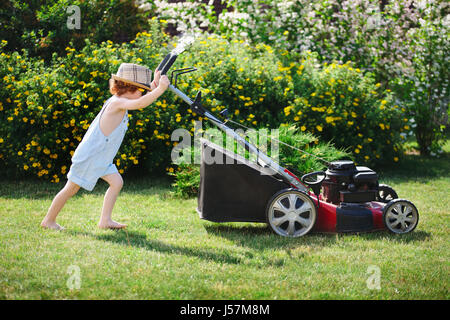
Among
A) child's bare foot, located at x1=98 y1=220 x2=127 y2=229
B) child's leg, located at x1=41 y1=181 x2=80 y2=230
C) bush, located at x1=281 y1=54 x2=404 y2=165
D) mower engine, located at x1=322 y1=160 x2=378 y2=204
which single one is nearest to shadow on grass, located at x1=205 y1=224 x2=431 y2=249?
mower engine, located at x1=322 y1=160 x2=378 y2=204

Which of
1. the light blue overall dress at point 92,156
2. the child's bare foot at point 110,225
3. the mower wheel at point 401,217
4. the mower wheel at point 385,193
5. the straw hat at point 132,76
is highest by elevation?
the straw hat at point 132,76

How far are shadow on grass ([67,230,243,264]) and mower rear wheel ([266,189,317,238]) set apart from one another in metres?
0.60

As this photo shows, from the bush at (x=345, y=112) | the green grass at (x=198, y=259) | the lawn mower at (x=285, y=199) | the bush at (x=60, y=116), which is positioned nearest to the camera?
the green grass at (x=198, y=259)

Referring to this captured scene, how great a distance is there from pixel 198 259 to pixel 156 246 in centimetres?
47

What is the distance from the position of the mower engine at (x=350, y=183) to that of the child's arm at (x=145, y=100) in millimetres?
1641

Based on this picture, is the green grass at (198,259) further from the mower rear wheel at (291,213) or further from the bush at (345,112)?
the bush at (345,112)

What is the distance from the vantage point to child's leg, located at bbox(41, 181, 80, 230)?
4.46 meters

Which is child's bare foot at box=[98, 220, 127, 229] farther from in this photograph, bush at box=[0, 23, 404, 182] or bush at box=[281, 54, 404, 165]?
bush at box=[281, 54, 404, 165]

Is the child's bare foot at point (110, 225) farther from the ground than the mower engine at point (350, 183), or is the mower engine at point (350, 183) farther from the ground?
the mower engine at point (350, 183)

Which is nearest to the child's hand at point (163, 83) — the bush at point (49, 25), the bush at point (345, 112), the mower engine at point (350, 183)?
the mower engine at point (350, 183)

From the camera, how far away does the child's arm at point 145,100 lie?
13.5ft

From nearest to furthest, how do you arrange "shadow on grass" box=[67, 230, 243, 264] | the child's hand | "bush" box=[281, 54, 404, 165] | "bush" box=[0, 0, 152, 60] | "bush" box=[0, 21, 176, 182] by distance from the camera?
"shadow on grass" box=[67, 230, 243, 264] → the child's hand → "bush" box=[0, 21, 176, 182] → "bush" box=[281, 54, 404, 165] → "bush" box=[0, 0, 152, 60]

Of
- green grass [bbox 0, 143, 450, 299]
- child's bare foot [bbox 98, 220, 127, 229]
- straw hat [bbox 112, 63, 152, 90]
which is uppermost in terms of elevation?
straw hat [bbox 112, 63, 152, 90]

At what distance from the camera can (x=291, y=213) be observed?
14.8ft
